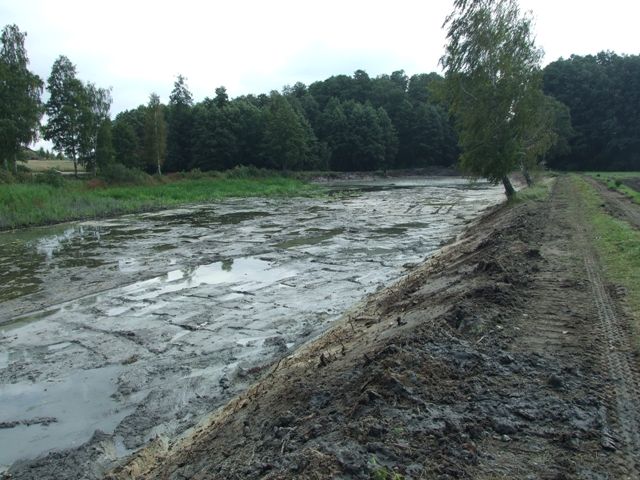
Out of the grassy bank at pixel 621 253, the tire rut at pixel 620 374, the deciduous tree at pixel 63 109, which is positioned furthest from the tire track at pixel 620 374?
the deciduous tree at pixel 63 109

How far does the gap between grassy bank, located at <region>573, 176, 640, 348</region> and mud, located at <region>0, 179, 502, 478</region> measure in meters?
5.47

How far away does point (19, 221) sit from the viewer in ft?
90.2

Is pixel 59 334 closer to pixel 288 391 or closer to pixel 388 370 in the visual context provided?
pixel 288 391

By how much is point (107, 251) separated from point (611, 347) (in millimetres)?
18614

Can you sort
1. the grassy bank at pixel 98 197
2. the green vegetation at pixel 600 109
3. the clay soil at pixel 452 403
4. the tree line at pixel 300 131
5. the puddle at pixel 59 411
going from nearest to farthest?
the clay soil at pixel 452 403 < the puddle at pixel 59 411 < the grassy bank at pixel 98 197 < the green vegetation at pixel 600 109 < the tree line at pixel 300 131

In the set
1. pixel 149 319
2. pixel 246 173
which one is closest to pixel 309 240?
pixel 149 319

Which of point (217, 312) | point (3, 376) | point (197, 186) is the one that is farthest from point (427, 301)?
point (197, 186)

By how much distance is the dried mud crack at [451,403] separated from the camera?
12.4ft

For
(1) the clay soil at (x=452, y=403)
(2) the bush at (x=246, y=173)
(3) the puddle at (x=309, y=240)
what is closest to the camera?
(1) the clay soil at (x=452, y=403)

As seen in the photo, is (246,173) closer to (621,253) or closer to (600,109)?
(600,109)

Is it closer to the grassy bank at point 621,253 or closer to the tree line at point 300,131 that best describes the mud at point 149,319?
the grassy bank at point 621,253

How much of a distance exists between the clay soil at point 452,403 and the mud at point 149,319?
0.89m

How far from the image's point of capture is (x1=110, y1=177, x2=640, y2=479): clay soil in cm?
378

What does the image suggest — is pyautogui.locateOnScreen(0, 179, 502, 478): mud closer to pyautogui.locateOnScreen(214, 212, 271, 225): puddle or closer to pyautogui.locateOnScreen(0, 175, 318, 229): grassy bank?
pyautogui.locateOnScreen(214, 212, 271, 225): puddle
